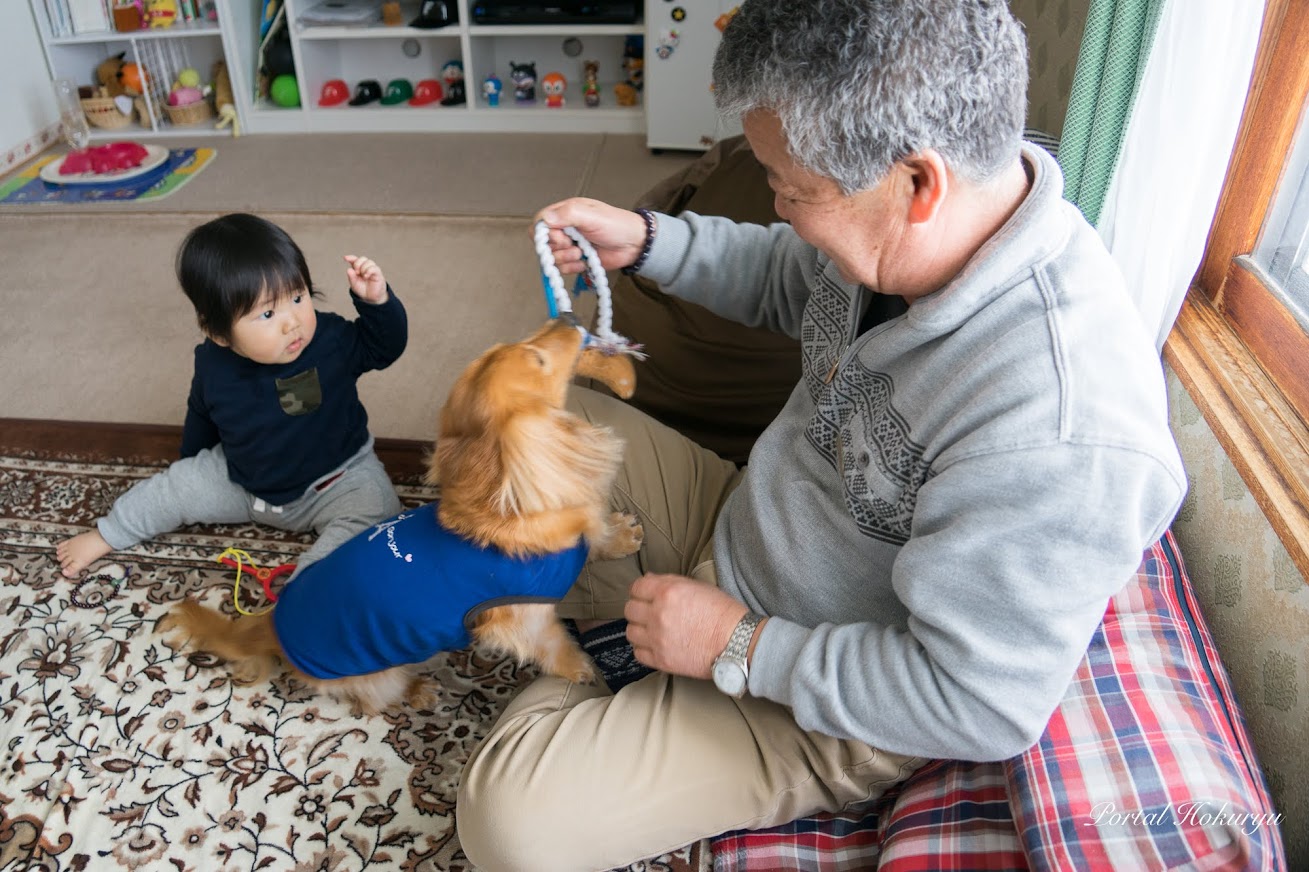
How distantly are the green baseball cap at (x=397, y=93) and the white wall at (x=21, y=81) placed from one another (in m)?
1.29

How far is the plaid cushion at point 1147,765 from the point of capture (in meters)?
0.87

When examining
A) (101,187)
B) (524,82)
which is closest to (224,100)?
(101,187)

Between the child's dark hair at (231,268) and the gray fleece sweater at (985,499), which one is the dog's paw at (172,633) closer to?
the child's dark hair at (231,268)

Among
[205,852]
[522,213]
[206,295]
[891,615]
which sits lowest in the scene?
[205,852]

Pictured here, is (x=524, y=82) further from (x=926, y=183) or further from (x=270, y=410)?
(x=926, y=183)

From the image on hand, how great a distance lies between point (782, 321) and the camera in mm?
1425

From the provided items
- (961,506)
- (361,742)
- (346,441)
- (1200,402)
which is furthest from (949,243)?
(346,441)

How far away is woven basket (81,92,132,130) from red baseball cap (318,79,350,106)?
79 centimetres

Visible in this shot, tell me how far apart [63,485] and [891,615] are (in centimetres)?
178

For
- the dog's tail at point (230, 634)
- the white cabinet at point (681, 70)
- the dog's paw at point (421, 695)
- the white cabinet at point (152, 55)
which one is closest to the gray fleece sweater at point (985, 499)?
the dog's paw at point (421, 695)

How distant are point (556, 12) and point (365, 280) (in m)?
2.38

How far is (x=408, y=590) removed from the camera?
125 centimetres

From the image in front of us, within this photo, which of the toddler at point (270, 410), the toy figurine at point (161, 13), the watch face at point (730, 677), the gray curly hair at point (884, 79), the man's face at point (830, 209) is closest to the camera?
the gray curly hair at point (884, 79)

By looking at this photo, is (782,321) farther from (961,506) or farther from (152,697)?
(152,697)
